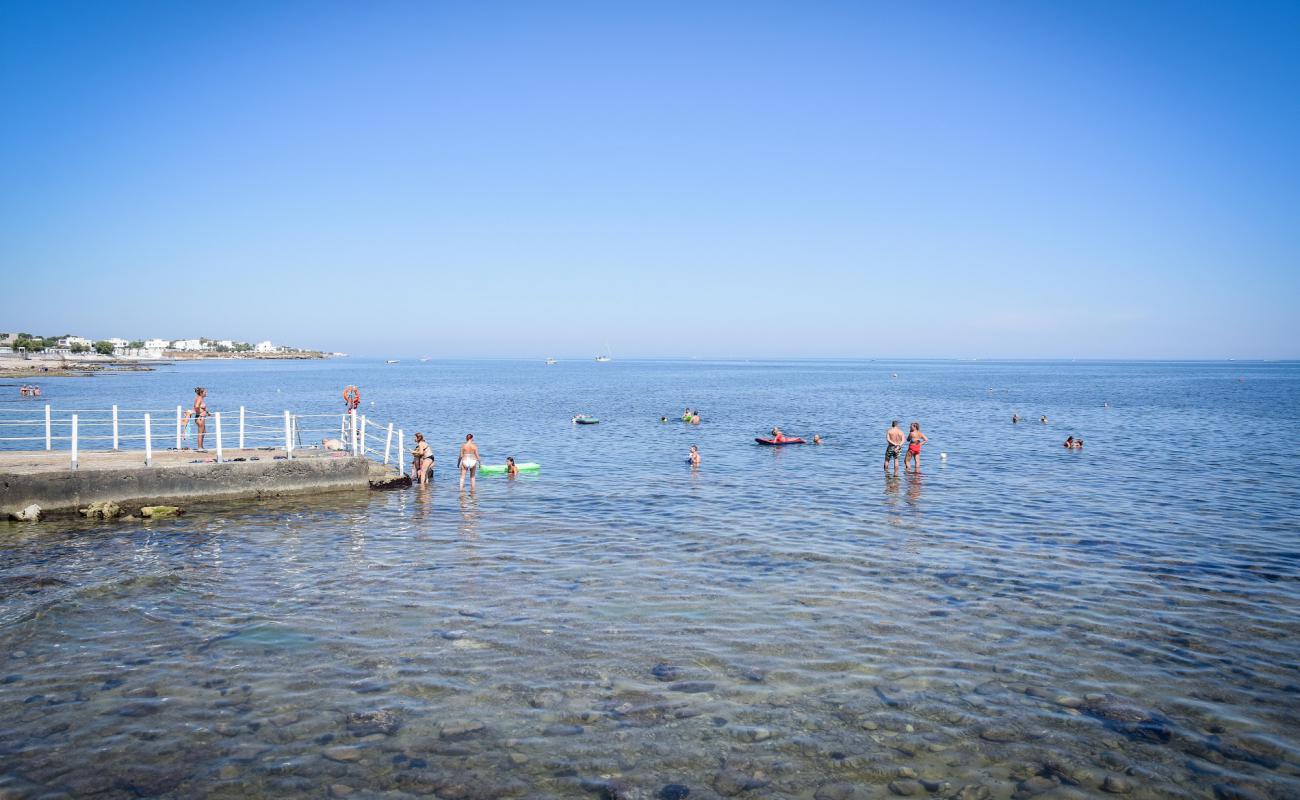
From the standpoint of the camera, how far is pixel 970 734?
9.59 meters

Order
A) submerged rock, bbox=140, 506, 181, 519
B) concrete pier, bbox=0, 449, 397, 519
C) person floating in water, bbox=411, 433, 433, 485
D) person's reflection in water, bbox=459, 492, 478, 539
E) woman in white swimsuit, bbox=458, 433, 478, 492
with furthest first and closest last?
person floating in water, bbox=411, 433, 433, 485 < woman in white swimsuit, bbox=458, 433, 478, 492 < submerged rock, bbox=140, 506, 181, 519 < person's reflection in water, bbox=459, 492, 478, 539 < concrete pier, bbox=0, 449, 397, 519

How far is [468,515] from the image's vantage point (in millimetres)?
23234

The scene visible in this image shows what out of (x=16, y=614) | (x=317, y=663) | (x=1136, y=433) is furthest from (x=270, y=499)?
(x=1136, y=433)

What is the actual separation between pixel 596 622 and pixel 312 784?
575cm

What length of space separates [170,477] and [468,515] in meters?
8.39

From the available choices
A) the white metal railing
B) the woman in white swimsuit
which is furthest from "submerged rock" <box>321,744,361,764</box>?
the woman in white swimsuit

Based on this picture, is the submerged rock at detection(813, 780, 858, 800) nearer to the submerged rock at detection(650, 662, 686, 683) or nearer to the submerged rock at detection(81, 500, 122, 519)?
the submerged rock at detection(650, 662, 686, 683)

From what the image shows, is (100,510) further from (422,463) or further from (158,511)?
(422,463)

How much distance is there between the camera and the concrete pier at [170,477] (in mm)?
20578

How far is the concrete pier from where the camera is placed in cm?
2058

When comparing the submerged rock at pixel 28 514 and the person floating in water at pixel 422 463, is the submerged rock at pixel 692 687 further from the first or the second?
the person floating in water at pixel 422 463

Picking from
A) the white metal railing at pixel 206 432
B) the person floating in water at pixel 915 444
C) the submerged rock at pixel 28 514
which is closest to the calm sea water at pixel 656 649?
the submerged rock at pixel 28 514

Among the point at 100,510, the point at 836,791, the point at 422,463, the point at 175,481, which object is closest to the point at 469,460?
the point at 422,463

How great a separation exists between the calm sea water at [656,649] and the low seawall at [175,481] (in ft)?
2.70
